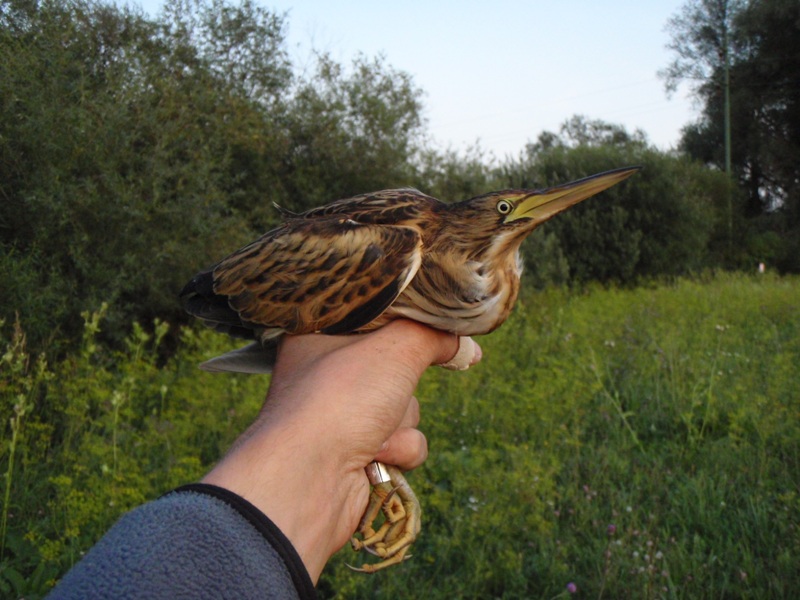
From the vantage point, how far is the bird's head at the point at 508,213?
2.50 meters

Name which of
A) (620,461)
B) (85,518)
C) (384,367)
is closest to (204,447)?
(85,518)

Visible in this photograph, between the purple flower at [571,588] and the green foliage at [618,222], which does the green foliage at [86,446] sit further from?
the green foliage at [618,222]

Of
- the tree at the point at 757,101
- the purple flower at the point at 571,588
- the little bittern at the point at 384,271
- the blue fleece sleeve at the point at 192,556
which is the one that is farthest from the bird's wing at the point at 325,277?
the tree at the point at 757,101

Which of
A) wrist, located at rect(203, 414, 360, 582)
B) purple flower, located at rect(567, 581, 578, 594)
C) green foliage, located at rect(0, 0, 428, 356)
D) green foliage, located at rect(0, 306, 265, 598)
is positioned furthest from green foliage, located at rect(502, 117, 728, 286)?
wrist, located at rect(203, 414, 360, 582)

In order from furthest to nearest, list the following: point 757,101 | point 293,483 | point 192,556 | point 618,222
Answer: point 757,101, point 618,222, point 293,483, point 192,556

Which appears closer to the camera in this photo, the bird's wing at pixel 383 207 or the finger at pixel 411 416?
the bird's wing at pixel 383 207

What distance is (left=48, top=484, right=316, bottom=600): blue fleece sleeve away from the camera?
142 cm

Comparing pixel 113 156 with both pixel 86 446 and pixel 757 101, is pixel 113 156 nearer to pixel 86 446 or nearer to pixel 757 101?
pixel 86 446

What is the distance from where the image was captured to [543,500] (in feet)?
15.9

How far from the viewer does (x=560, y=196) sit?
2484mm

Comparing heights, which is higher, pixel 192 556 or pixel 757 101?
pixel 757 101

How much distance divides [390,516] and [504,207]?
3.82ft

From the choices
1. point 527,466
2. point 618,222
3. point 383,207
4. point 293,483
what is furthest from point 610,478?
point 618,222

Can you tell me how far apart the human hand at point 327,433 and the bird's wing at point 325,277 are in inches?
3.4
